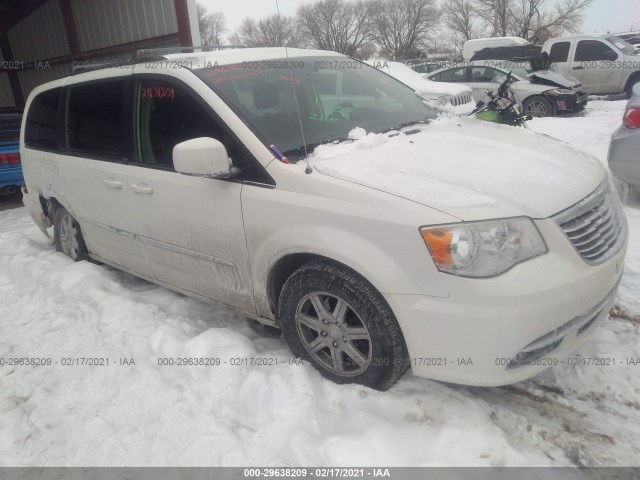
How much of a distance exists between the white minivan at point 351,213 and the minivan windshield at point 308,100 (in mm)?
16

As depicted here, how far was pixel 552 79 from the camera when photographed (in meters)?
11.1

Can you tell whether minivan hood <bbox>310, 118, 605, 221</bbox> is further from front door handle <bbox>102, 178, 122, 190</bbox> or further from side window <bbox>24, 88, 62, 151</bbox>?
side window <bbox>24, 88, 62, 151</bbox>

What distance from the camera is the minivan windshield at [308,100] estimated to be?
2691 millimetres

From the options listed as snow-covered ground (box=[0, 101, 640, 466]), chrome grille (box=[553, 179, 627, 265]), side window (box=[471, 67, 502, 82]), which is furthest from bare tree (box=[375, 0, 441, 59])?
snow-covered ground (box=[0, 101, 640, 466])

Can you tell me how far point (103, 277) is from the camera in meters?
3.86

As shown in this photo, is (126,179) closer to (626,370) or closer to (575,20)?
(626,370)

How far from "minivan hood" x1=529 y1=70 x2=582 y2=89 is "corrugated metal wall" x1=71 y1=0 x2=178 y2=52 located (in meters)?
8.09

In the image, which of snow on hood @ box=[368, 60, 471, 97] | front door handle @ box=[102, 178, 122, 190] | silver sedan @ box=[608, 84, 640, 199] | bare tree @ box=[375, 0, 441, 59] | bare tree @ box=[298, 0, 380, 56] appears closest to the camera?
front door handle @ box=[102, 178, 122, 190]

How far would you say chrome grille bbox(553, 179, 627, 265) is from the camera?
2133mm

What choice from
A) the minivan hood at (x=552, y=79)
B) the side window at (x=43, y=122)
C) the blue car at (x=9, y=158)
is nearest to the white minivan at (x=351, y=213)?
the side window at (x=43, y=122)

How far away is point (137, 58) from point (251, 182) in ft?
5.63

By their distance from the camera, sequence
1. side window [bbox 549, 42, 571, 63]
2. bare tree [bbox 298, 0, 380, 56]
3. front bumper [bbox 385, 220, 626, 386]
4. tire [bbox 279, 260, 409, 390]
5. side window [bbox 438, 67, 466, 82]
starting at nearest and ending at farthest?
1. front bumper [bbox 385, 220, 626, 386]
2. tire [bbox 279, 260, 409, 390]
3. side window [bbox 438, 67, 466, 82]
4. side window [bbox 549, 42, 571, 63]
5. bare tree [bbox 298, 0, 380, 56]

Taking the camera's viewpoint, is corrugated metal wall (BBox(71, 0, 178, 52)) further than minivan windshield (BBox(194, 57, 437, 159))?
Yes

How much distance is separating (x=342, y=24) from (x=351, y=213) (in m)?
47.4
